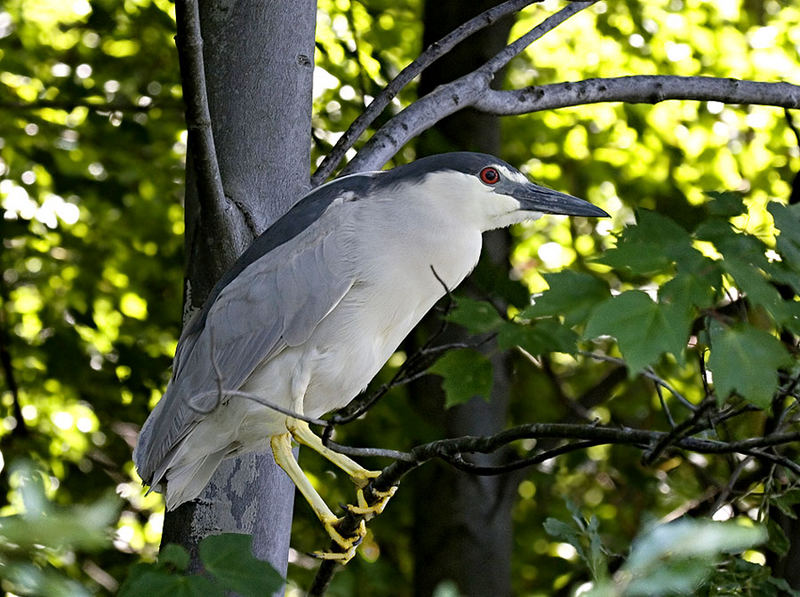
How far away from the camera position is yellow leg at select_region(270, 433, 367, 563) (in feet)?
7.03

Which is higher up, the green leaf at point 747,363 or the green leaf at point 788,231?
the green leaf at point 788,231

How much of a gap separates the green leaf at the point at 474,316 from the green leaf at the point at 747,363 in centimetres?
35

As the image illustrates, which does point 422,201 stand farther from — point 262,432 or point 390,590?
point 390,590

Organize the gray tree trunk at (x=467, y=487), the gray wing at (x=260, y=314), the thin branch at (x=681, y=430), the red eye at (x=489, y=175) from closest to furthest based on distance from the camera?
the thin branch at (x=681, y=430), the gray wing at (x=260, y=314), the red eye at (x=489, y=175), the gray tree trunk at (x=467, y=487)

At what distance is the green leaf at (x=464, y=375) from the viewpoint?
171 centimetres

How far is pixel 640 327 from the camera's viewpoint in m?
1.29

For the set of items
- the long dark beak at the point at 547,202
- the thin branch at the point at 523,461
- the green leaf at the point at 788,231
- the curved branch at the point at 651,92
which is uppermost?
the green leaf at the point at 788,231

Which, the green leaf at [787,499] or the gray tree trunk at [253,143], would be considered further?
the gray tree trunk at [253,143]

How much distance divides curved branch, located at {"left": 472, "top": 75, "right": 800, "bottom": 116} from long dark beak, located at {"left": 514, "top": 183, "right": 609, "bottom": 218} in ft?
0.98

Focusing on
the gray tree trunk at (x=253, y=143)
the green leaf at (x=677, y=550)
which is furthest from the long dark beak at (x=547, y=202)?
the green leaf at (x=677, y=550)

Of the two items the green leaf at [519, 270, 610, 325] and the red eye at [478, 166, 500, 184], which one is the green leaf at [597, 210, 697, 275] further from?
the red eye at [478, 166, 500, 184]

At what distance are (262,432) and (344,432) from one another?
7.50 feet

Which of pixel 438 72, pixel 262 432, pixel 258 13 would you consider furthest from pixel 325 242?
pixel 438 72

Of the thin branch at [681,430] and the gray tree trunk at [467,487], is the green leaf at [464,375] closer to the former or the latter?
the thin branch at [681,430]
